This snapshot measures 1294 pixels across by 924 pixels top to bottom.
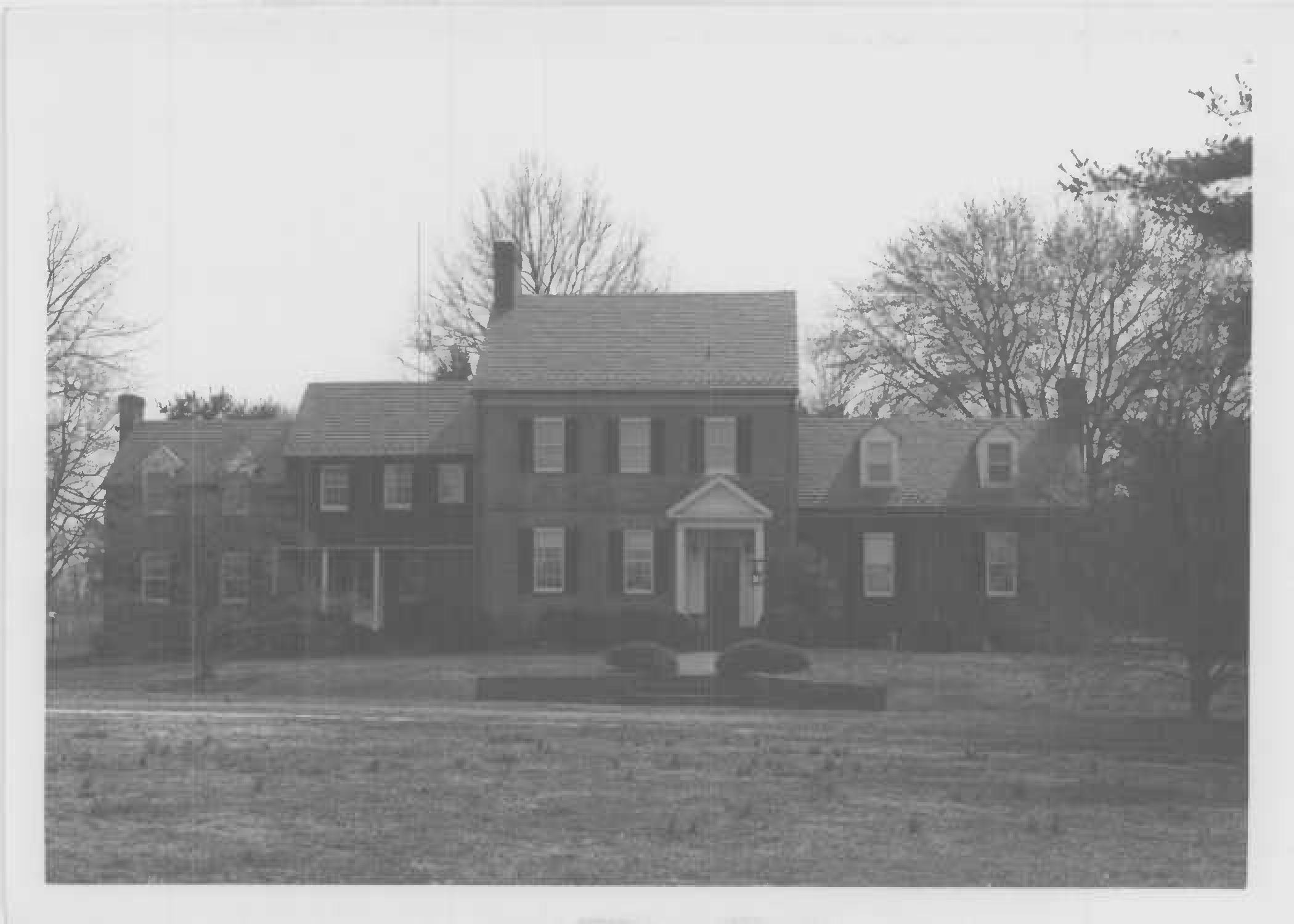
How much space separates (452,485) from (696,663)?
3328 mm

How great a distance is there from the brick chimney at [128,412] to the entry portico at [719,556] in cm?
523

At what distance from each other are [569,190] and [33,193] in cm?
480

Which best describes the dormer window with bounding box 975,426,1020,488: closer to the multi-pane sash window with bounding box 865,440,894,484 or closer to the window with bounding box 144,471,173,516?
the multi-pane sash window with bounding box 865,440,894,484

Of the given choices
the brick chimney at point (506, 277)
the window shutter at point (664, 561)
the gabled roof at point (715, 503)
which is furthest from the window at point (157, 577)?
the gabled roof at point (715, 503)

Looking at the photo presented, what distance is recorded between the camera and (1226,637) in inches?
725

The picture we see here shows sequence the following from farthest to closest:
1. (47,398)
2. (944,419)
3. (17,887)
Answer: (944,419)
(47,398)
(17,887)

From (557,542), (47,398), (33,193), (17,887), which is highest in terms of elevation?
(33,193)

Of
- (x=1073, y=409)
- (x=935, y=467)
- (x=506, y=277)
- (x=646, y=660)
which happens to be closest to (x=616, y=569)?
(x=646, y=660)

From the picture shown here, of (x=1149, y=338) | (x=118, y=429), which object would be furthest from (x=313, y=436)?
(x=1149, y=338)

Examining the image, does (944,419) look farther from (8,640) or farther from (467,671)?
(8,640)

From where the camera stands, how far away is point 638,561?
2002 cm

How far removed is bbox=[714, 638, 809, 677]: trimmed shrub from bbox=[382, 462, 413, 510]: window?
375cm

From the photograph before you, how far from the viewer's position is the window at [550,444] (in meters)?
20.6

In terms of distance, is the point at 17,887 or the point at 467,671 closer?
the point at 17,887
